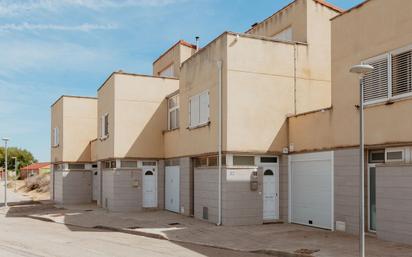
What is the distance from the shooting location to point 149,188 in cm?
2459

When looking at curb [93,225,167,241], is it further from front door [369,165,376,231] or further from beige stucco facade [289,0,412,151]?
front door [369,165,376,231]

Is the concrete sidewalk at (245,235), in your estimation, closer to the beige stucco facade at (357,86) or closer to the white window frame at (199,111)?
the beige stucco facade at (357,86)

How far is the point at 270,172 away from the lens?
17938 millimetres

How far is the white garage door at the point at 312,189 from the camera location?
51.6ft

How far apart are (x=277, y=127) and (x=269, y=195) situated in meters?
2.47

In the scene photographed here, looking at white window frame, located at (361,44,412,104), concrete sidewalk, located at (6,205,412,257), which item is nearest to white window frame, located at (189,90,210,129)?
concrete sidewalk, located at (6,205,412,257)

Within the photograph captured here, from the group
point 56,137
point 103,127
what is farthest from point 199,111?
point 56,137

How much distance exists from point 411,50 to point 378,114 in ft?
6.30

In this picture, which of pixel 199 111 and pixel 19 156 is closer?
pixel 199 111

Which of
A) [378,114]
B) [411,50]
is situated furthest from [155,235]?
[411,50]

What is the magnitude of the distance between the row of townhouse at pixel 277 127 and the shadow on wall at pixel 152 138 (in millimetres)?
51

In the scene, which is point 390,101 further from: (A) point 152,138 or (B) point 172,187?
(A) point 152,138

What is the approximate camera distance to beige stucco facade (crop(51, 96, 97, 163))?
104 ft

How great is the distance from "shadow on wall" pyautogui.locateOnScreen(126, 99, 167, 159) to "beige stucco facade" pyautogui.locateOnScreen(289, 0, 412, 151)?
31.5 ft
